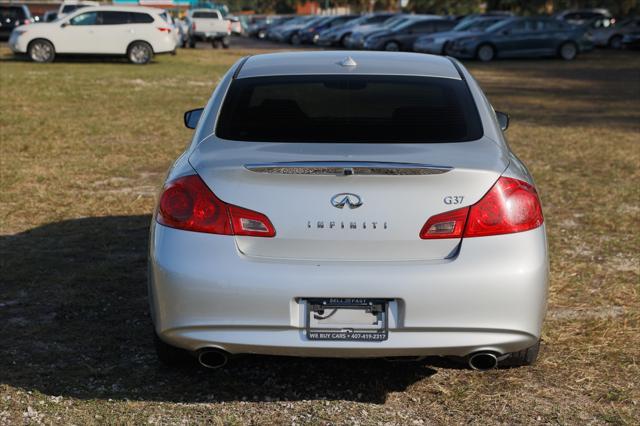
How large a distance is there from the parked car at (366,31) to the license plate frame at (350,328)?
35.6 m

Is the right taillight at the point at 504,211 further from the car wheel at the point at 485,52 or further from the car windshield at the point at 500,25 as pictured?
the car windshield at the point at 500,25

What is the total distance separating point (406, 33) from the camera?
38.4 metres

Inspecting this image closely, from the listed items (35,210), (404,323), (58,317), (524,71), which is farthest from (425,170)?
(524,71)

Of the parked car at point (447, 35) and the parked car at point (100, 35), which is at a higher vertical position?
the parked car at point (100, 35)

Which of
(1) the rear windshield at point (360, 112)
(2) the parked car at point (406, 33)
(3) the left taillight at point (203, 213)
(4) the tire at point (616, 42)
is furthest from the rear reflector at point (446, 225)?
(4) the tire at point (616, 42)

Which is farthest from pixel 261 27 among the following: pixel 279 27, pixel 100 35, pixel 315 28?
pixel 100 35

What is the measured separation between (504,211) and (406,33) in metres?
35.1

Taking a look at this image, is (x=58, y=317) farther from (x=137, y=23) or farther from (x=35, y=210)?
(x=137, y=23)

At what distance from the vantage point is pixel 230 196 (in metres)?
4.09

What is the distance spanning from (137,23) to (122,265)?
2431 cm

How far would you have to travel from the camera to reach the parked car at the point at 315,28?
5009cm

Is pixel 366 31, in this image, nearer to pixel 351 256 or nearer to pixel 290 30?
pixel 290 30

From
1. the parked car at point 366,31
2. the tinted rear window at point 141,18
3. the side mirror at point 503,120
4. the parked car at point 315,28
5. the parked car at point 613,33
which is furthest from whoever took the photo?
the parked car at point 315,28

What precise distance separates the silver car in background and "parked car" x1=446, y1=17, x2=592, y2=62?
31.3m
